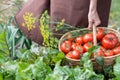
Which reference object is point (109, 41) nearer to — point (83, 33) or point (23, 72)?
point (83, 33)

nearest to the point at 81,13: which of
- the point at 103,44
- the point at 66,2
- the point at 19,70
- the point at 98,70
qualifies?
the point at 66,2

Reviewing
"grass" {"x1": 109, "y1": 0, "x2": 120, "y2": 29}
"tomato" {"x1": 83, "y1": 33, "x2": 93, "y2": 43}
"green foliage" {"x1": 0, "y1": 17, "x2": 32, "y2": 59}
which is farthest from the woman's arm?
"grass" {"x1": 109, "y1": 0, "x2": 120, "y2": 29}

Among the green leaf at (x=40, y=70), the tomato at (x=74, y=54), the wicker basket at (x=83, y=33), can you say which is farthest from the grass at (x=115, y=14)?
the green leaf at (x=40, y=70)

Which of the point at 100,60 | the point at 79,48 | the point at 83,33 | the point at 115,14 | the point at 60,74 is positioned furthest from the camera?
the point at 115,14

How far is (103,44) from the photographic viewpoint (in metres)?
1.84

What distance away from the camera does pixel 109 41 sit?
5.85 feet

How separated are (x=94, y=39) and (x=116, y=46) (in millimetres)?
205

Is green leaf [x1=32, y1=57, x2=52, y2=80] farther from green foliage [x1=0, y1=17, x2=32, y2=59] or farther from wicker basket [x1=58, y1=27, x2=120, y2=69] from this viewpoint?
green foliage [x1=0, y1=17, x2=32, y2=59]

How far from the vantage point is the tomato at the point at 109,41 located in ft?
5.94

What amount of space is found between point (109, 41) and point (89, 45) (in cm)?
11

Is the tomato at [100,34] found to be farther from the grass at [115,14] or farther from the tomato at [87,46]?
the grass at [115,14]

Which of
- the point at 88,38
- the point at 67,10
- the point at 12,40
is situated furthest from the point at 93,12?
the point at 12,40

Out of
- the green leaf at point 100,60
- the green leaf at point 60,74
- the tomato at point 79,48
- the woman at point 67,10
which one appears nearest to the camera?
the green leaf at point 60,74

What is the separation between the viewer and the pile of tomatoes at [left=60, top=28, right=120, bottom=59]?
1.75 meters
